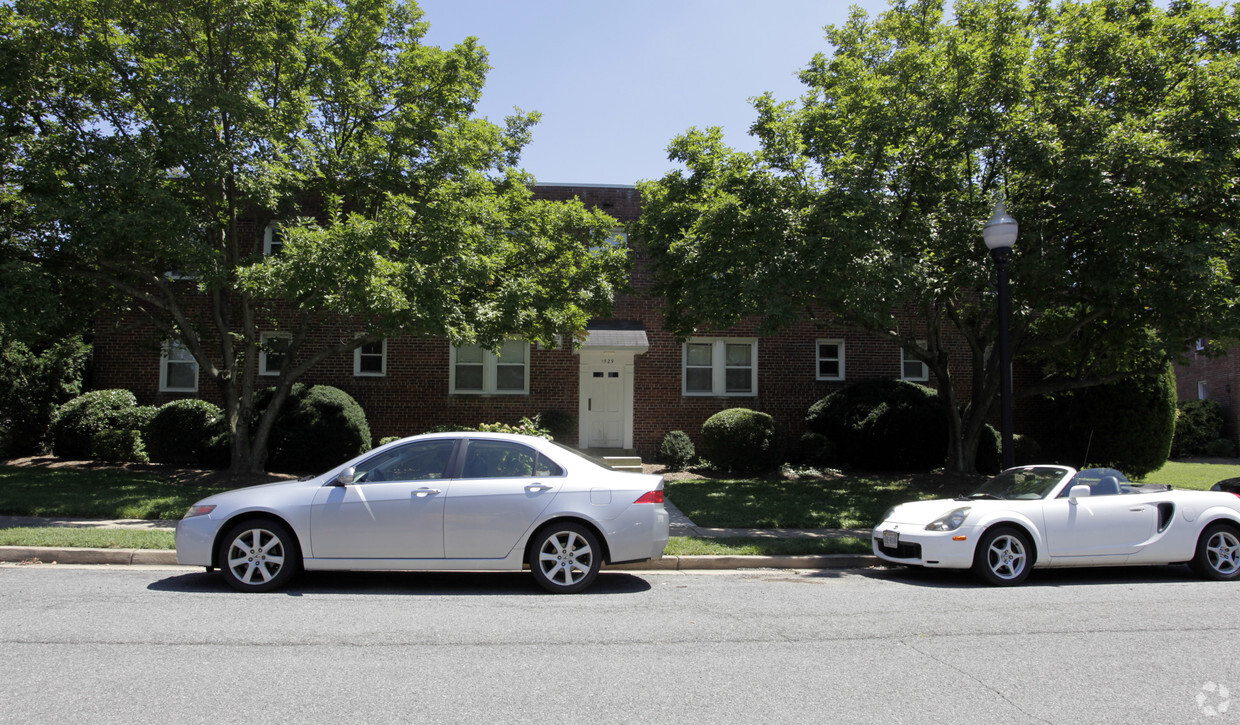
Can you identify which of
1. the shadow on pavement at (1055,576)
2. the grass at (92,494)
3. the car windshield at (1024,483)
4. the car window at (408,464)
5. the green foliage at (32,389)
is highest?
the green foliage at (32,389)

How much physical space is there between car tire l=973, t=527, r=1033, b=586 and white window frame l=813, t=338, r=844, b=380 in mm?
11813

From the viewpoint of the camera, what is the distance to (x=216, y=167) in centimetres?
1195

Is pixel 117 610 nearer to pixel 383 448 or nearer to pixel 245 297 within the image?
pixel 383 448

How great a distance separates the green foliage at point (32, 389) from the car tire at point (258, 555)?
13298 mm

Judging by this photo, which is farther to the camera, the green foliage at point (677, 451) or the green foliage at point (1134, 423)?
the green foliage at point (677, 451)

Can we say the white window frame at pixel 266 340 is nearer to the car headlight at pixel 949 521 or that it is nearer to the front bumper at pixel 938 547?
the front bumper at pixel 938 547

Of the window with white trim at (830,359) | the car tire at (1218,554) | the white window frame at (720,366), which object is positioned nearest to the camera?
the car tire at (1218,554)

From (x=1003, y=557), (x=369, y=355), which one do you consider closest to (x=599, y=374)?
(x=369, y=355)

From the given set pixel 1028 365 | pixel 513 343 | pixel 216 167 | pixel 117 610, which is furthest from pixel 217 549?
pixel 1028 365

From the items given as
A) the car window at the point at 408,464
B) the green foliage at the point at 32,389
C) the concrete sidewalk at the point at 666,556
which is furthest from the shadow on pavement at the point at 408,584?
the green foliage at the point at 32,389

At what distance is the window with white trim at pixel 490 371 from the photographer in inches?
742

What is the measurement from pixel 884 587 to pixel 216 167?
11.2 m

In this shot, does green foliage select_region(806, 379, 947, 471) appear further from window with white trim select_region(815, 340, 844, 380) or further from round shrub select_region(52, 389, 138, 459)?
round shrub select_region(52, 389, 138, 459)

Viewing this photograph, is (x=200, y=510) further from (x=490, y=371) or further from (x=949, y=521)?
(x=490, y=371)
